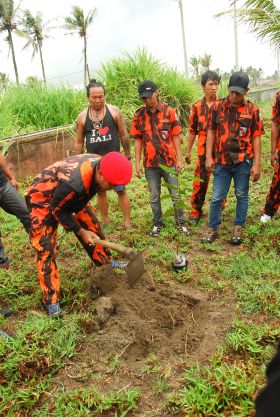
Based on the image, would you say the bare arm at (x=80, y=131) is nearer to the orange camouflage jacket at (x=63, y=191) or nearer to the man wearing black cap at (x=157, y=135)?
the man wearing black cap at (x=157, y=135)

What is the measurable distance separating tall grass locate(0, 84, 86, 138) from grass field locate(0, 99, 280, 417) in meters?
4.54

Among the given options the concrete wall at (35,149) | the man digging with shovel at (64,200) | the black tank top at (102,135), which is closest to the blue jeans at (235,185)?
the black tank top at (102,135)

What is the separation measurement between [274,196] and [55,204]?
273cm

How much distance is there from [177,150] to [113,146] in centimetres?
80

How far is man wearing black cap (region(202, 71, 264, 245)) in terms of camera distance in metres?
3.78

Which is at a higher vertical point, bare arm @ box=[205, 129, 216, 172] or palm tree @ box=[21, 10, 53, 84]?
palm tree @ box=[21, 10, 53, 84]

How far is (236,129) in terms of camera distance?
3824mm

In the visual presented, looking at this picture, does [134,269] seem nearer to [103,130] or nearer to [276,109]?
[103,130]

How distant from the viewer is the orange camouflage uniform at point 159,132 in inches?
167

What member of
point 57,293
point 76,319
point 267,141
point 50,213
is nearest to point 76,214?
point 50,213

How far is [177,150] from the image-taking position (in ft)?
14.3

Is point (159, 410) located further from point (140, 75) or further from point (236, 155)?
point (140, 75)

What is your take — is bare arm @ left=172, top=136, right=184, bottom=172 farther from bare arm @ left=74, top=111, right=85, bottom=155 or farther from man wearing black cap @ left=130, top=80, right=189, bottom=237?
bare arm @ left=74, top=111, right=85, bottom=155

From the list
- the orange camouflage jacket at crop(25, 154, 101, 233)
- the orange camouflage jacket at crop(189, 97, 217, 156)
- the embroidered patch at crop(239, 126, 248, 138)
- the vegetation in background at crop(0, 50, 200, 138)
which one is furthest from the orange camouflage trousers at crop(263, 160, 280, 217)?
the vegetation in background at crop(0, 50, 200, 138)
